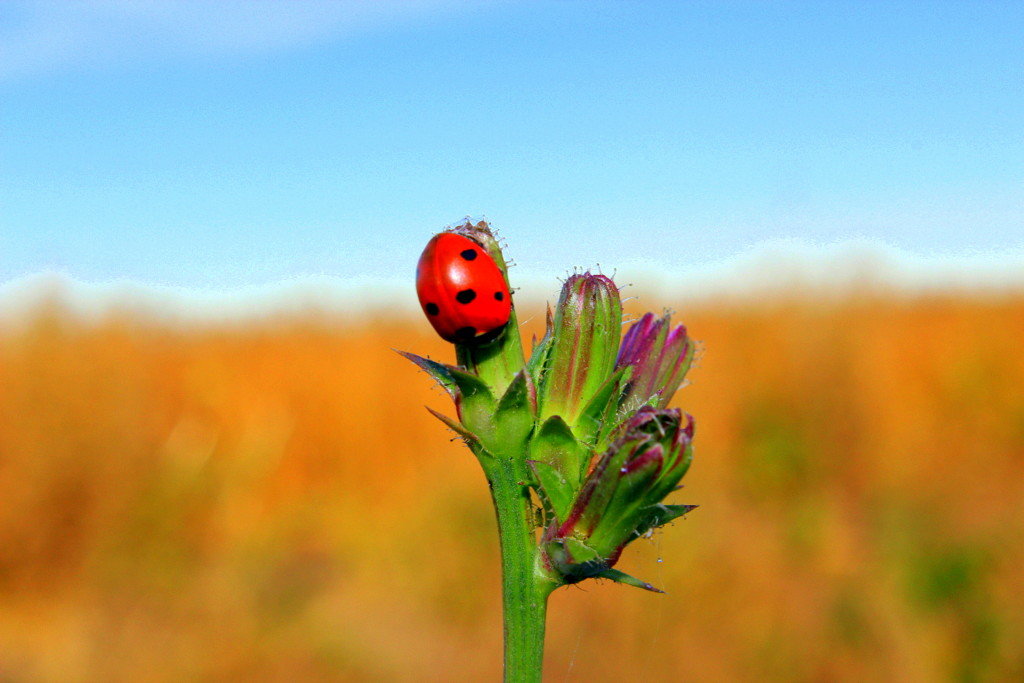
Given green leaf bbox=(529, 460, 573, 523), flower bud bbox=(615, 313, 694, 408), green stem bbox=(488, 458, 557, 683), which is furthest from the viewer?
flower bud bbox=(615, 313, 694, 408)

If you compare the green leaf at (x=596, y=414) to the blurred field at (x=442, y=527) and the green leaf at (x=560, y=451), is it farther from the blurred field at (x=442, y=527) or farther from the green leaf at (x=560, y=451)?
the blurred field at (x=442, y=527)

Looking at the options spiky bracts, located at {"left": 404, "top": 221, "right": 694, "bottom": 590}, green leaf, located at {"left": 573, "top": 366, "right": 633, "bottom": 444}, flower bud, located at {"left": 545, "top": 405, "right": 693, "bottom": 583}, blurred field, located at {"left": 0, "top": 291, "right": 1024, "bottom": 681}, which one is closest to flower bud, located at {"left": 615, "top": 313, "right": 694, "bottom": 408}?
spiky bracts, located at {"left": 404, "top": 221, "right": 694, "bottom": 590}

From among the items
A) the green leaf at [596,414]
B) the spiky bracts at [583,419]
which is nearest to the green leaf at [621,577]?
the spiky bracts at [583,419]

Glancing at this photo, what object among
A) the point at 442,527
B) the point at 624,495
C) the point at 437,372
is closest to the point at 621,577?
the point at 624,495

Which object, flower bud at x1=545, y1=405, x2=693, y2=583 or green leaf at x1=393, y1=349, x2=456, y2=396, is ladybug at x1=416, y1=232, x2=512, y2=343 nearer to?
green leaf at x1=393, y1=349, x2=456, y2=396

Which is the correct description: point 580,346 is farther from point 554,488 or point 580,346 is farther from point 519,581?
point 519,581

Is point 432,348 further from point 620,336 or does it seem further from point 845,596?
point 620,336

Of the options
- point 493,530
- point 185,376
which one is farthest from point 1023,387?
point 185,376
